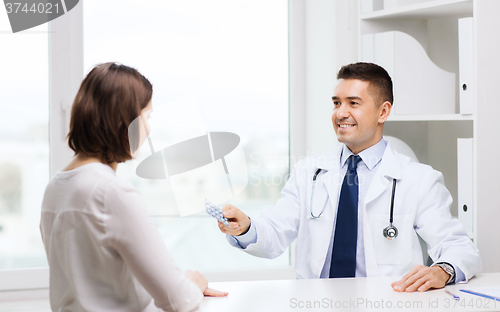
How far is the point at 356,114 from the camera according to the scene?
1673 millimetres

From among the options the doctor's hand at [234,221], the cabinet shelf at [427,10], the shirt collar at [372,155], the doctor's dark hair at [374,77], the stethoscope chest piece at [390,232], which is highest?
the cabinet shelf at [427,10]

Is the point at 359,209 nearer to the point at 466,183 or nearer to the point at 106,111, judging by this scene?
the point at 466,183

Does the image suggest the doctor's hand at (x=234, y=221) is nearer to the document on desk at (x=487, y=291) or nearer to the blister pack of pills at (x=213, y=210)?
the blister pack of pills at (x=213, y=210)

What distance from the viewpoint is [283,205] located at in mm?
1762

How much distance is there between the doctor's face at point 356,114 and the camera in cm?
167

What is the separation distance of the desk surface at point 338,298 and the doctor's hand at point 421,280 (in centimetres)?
2

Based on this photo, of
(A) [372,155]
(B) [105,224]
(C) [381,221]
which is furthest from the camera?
(A) [372,155]

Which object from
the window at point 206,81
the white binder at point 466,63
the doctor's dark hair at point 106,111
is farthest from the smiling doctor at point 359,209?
the doctor's dark hair at point 106,111

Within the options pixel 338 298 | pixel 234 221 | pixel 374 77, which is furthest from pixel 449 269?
pixel 374 77

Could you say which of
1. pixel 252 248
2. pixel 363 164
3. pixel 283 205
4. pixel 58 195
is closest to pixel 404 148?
pixel 363 164

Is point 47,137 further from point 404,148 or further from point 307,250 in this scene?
point 404,148

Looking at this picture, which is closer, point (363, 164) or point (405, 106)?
point (363, 164)

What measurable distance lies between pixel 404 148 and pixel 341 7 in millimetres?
704

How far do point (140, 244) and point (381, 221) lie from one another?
0.99 meters
